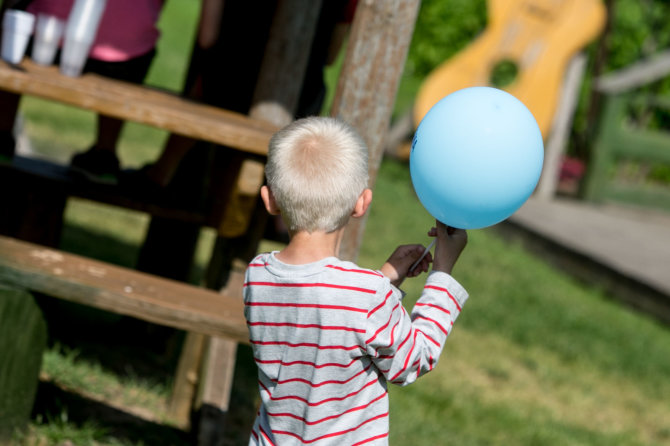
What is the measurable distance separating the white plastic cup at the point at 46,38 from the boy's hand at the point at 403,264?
1.85 m

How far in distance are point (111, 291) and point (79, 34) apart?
1.03 metres

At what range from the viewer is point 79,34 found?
11.5ft

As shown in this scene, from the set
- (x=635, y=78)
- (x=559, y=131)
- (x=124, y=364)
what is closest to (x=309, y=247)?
(x=124, y=364)

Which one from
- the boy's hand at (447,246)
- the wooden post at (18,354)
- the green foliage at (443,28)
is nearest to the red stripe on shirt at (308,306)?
the boy's hand at (447,246)

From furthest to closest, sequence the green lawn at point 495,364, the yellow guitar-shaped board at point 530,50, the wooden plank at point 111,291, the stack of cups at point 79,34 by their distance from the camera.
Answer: the yellow guitar-shaped board at point 530,50 < the green lawn at point 495,364 < the stack of cups at point 79,34 < the wooden plank at point 111,291

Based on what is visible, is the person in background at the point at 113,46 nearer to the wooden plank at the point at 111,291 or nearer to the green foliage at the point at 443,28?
the wooden plank at the point at 111,291

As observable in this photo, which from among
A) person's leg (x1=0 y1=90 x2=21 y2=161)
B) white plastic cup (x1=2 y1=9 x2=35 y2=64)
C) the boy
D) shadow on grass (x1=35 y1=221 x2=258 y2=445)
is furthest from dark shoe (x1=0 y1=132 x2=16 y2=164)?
the boy

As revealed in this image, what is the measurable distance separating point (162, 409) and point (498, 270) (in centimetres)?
461

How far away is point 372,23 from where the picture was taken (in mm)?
3004

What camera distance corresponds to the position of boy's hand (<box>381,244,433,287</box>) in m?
2.35

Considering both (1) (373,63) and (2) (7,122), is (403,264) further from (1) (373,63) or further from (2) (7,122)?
(2) (7,122)

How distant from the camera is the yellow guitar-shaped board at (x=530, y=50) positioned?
10.6 m

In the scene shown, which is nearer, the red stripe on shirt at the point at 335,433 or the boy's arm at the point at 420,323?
the boy's arm at the point at 420,323

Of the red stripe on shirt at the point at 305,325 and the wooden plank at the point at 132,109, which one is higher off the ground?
the wooden plank at the point at 132,109
